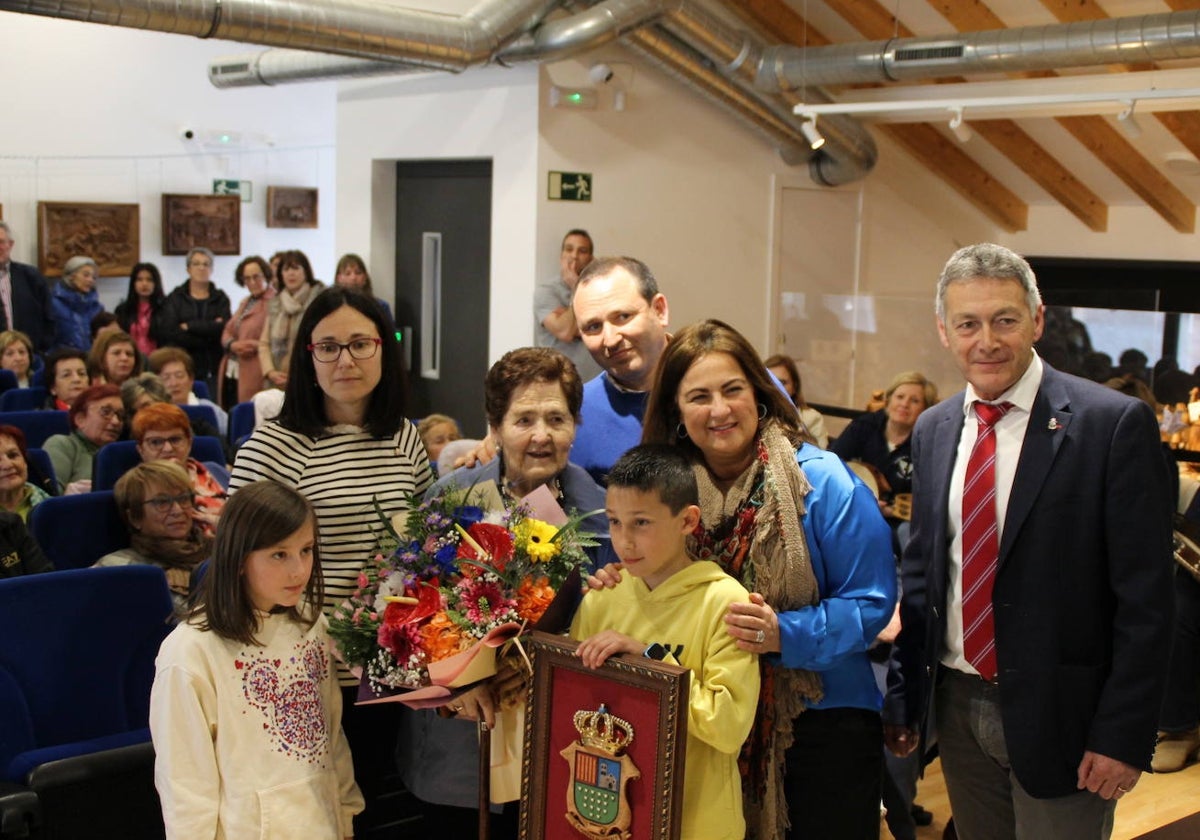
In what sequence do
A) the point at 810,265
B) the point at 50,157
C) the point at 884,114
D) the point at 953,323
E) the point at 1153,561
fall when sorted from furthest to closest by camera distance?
the point at 50,157 < the point at 810,265 < the point at 884,114 < the point at 953,323 < the point at 1153,561

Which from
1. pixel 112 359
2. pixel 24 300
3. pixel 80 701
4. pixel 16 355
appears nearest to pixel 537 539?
pixel 80 701

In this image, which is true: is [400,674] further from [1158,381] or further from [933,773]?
[1158,381]

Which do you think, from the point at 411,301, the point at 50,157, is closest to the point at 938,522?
the point at 411,301

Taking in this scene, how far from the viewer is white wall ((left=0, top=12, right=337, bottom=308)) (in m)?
10.8

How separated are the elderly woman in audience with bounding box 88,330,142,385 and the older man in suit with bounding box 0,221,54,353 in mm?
2847

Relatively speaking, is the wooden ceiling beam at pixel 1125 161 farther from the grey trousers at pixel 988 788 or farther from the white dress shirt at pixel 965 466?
the grey trousers at pixel 988 788

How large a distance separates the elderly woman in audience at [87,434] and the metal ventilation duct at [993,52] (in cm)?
500

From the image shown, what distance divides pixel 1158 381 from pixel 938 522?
638 cm

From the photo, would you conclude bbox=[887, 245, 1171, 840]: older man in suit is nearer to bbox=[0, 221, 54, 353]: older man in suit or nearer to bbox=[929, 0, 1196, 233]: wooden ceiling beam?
bbox=[929, 0, 1196, 233]: wooden ceiling beam

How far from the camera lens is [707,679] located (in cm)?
222

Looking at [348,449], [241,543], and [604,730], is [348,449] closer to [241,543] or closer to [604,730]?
[241,543]

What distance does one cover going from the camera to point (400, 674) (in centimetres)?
238

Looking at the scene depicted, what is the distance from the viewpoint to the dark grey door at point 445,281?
8891mm

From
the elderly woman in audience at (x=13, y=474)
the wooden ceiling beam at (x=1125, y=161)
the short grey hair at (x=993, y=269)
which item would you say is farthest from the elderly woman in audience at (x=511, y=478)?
the wooden ceiling beam at (x=1125, y=161)
